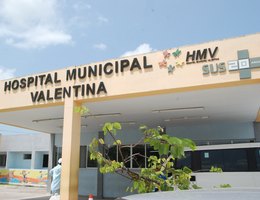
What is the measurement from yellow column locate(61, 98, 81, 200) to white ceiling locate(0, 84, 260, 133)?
115 cm

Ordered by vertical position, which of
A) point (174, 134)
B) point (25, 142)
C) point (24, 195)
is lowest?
point (24, 195)

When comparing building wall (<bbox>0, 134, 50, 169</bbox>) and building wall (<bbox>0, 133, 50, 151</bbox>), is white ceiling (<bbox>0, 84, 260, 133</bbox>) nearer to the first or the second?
building wall (<bbox>0, 133, 50, 151</bbox>)

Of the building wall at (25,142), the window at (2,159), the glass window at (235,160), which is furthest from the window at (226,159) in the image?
the window at (2,159)

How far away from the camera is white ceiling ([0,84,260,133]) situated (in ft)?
31.3

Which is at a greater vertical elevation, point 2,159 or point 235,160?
point 2,159

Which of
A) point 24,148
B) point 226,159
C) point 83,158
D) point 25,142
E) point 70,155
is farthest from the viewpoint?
point 25,142

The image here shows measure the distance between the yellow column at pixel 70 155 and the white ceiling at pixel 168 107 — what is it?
1.15 m

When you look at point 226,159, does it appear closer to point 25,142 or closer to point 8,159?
point 25,142

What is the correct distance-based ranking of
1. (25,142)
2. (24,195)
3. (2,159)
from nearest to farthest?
(24,195), (25,142), (2,159)

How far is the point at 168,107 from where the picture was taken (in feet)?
37.3

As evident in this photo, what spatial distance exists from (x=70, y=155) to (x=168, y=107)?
4.19 m

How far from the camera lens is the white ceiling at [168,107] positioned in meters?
9.55

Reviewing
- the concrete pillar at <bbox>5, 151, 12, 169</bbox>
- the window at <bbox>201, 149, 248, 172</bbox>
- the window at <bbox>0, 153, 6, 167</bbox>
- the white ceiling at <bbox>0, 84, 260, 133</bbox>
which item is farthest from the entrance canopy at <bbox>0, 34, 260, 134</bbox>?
the window at <bbox>0, 153, 6, 167</bbox>

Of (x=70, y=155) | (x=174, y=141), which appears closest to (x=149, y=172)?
(x=174, y=141)
